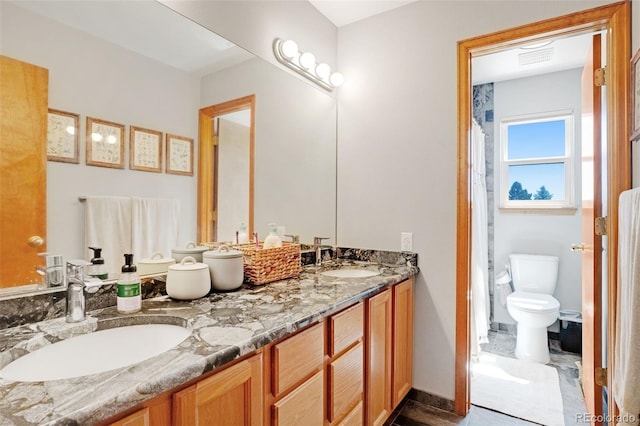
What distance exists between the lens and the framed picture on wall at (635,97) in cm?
138

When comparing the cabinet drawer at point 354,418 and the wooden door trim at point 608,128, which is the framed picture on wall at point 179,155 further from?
the wooden door trim at point 608,128

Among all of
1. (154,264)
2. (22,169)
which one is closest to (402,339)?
(154,264)

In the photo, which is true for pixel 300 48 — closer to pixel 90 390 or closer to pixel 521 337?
pixel 90 390

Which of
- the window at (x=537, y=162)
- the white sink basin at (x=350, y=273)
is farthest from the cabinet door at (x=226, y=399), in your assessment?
the window at (x=537, y=162)

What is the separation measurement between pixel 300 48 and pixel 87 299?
1785 mm

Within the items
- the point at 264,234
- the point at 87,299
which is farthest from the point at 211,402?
the point at 264,234

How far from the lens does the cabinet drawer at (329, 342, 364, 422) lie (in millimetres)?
1309

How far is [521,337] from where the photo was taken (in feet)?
9.04

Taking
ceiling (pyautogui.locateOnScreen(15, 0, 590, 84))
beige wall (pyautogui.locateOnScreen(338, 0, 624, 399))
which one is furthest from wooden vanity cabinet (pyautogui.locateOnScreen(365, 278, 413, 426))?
ceiling (pyautogui.locateOnScreen(15, 0, 590, 84))

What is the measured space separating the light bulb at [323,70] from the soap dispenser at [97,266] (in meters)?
1.68

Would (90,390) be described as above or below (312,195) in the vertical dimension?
below

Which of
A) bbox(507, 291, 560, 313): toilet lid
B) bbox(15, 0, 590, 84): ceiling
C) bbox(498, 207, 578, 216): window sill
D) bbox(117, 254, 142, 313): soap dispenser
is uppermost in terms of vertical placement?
bbox(15, 0, 590, 84): ceiling

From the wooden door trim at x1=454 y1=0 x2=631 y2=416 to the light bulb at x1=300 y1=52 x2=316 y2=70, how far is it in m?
0.88

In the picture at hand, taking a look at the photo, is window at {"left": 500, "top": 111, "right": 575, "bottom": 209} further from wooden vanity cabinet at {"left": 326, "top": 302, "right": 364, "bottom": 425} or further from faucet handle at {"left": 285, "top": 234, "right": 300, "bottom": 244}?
wooden vanity cabinet at {"left": 326, "top": 302, "right": 364, "bottom": 425}
